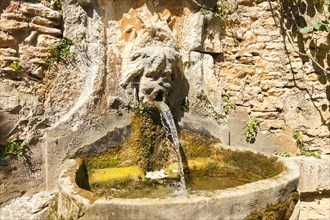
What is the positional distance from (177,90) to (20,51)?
1.54m

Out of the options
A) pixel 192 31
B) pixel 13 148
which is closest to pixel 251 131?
pixel 192 31

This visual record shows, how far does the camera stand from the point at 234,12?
3.68 metres

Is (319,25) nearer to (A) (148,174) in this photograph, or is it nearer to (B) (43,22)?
(A) (148,174)

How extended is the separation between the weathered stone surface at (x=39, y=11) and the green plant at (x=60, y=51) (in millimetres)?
196

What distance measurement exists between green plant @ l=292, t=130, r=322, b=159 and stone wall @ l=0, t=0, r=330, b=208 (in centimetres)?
6

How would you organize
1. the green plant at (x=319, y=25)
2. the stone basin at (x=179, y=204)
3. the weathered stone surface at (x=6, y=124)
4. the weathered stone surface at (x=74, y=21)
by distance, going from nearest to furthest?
1. the stone basin at (x=179, y=204)
2. the weathered stone surface at (x=6, y=124)
3. the weathered stone surface at (x=74, y=21)
4. the green plant at (x=319, y=25)

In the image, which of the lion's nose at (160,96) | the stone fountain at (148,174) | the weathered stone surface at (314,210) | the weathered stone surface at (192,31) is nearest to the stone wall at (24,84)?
the stone fountain at (148,174)

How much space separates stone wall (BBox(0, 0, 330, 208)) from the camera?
8.23ft

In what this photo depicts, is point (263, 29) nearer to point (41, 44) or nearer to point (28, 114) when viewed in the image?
point (41, 44)

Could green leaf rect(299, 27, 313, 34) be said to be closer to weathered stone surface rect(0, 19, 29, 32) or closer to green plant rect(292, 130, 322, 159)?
green plant rect(292, 130, 322, 159)

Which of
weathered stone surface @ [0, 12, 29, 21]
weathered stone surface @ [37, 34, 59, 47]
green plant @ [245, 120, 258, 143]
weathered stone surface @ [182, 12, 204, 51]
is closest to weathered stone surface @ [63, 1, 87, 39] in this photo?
weathered stone surface @ [37, 34, 59, 47]

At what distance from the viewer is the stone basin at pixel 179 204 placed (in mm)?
1799

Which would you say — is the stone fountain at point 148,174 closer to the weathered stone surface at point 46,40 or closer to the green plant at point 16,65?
the weathered stone surface at point 46,40

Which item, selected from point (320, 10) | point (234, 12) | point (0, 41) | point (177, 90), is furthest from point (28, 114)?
point (320, 10)
